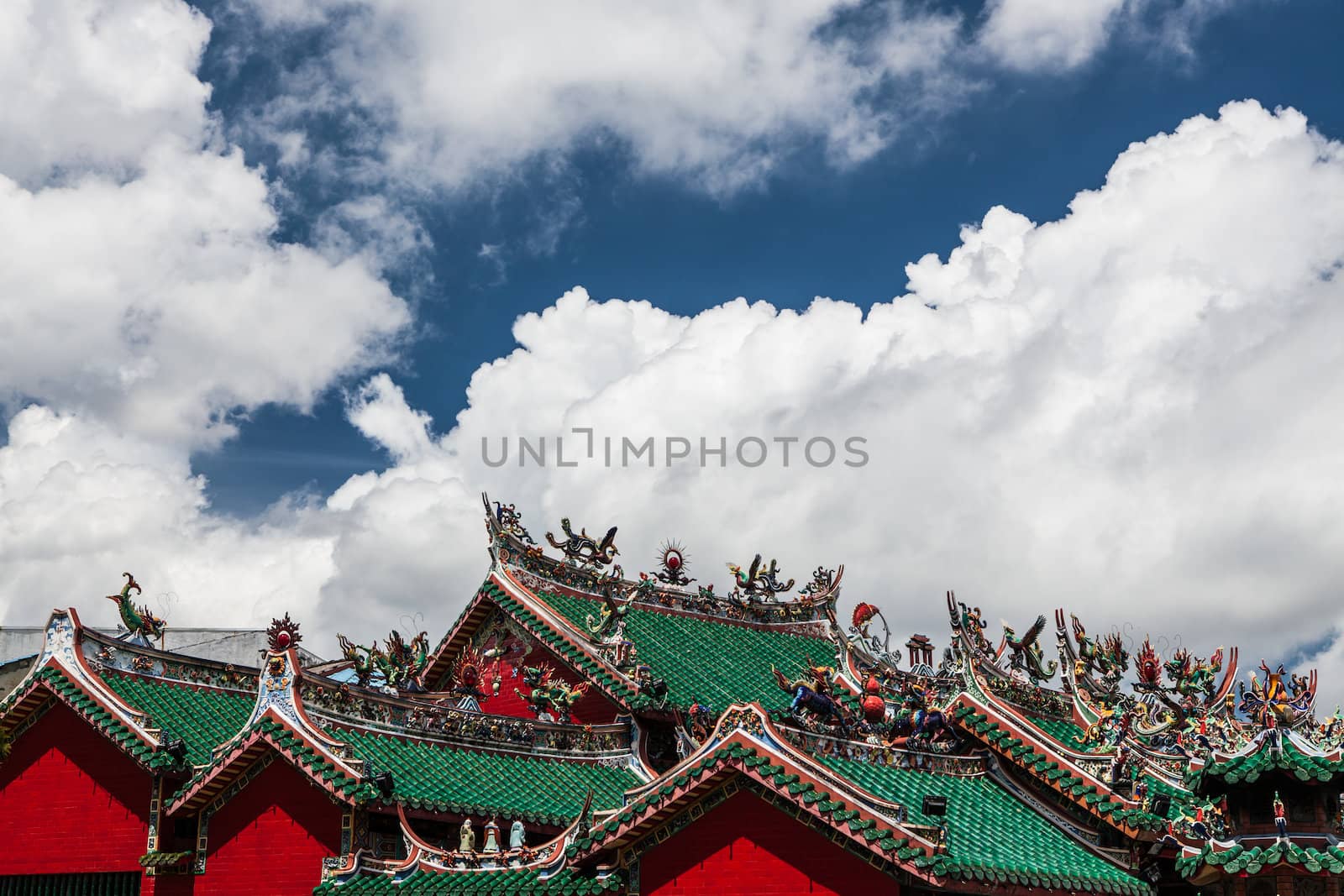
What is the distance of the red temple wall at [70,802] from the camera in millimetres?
26469

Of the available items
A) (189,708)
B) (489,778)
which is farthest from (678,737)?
(189,708)

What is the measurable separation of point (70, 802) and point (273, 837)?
16.6 ft

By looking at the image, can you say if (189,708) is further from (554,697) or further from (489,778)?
(554,697)

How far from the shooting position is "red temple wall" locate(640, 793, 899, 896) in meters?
19.9

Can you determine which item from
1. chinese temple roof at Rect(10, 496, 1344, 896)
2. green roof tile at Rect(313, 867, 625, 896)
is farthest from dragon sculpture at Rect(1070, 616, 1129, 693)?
green roof tile at Rect(313, 867, 625, 896)

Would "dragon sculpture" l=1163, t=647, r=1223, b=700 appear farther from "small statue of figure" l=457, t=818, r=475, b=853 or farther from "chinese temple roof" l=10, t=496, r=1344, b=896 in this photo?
"small statue of figure" l=457, t=818, r=475, b=853

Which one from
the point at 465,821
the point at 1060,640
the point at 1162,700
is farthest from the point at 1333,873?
the point at 465,821

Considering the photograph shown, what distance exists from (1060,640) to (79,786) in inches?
713

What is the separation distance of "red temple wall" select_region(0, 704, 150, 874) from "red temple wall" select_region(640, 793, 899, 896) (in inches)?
410

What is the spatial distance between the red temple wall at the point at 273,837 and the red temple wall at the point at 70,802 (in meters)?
1.69

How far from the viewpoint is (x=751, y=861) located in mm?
20484

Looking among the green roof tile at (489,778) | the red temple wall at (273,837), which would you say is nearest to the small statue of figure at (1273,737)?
the green roof tile at (489,778)

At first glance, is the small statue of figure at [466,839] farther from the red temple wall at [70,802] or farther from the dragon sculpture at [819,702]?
the red temple wall at [70,802]

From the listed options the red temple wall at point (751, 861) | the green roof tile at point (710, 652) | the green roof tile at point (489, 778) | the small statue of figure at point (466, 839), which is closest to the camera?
the red temple wall at point (751, 861)
